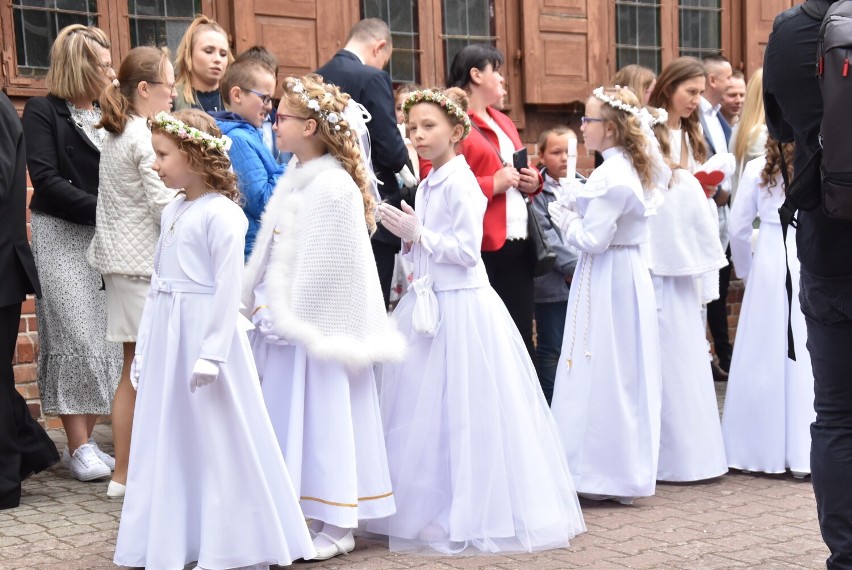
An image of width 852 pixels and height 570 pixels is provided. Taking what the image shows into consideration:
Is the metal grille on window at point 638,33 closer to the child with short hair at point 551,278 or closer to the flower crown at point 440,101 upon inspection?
the child with short hair at point 551,278

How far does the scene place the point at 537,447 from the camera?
5023 millimetres

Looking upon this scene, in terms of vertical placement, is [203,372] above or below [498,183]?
below

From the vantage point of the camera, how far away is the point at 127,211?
5785 mm

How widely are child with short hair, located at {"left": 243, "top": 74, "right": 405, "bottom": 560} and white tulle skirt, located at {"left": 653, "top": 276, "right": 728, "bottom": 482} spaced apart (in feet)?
6.03

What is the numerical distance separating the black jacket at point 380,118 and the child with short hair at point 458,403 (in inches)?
40.9

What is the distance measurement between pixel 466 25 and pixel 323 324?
4.81m

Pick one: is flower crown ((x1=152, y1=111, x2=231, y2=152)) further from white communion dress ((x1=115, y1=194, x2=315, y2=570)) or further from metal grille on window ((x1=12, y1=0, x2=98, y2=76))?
metal grille on window ((x1=12, y1=0, x2=98, y2=76))

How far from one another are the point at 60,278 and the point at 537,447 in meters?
2.56

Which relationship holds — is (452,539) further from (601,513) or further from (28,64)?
(28,64)

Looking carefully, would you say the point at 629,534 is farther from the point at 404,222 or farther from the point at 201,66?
the point at 201,66

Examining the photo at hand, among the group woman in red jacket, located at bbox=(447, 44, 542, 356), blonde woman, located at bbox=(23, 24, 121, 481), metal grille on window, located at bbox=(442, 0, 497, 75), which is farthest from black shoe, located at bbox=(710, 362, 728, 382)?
blonde woman, located at bbox=(23, 24, 121, 481)

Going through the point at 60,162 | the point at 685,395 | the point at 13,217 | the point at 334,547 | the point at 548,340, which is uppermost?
the point at 60,162

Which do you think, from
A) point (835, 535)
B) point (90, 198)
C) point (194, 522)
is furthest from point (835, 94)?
point (90, 198)

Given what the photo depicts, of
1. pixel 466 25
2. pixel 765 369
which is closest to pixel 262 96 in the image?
pixel 765 369
